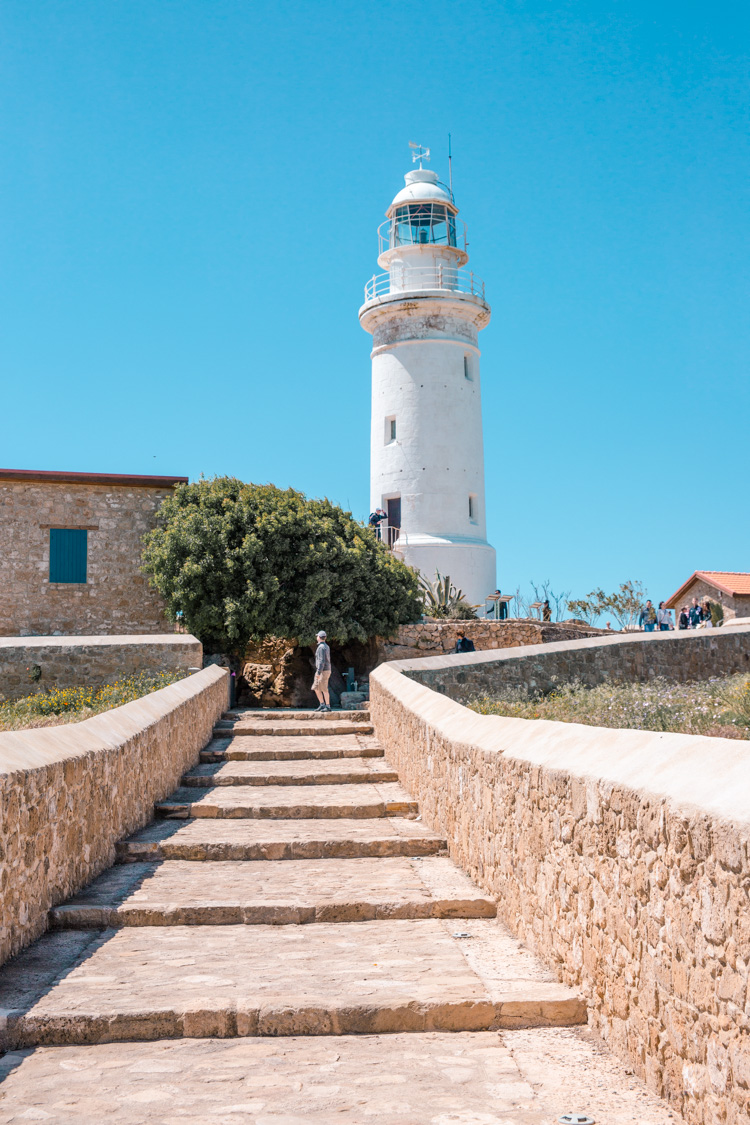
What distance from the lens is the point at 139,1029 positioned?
12.9ft

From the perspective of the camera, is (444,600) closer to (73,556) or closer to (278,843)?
(73,556)

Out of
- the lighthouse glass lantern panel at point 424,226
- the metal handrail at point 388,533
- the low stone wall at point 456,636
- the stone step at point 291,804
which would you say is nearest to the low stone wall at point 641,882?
the stone step at point 291,804

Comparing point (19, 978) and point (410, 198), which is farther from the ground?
point (410, 198)

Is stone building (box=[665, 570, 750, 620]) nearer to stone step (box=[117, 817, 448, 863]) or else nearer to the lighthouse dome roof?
the lighthouse dome roof

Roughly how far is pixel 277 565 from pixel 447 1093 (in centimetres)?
1677

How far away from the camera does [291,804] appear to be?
857 cm

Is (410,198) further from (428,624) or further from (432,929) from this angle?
(432,929)

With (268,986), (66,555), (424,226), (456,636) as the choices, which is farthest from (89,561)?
(268,986)

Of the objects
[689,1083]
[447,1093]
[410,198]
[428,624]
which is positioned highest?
[410,198]

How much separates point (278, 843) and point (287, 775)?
2734mm

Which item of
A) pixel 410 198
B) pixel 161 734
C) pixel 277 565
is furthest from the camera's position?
pixel 410 198

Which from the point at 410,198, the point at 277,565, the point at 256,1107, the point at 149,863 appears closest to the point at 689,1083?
the point at 256,1107

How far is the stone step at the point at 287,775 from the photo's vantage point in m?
9.85

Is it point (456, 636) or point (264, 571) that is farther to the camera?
point (456, 636)
